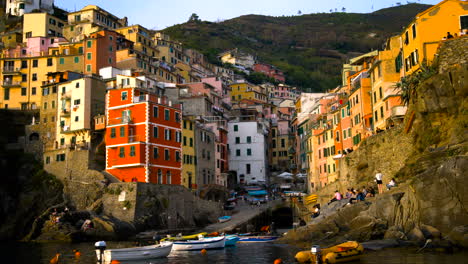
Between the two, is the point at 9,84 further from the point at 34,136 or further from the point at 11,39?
the point at 11,39

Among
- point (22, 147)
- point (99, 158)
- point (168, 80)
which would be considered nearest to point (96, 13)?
point (168, 80)

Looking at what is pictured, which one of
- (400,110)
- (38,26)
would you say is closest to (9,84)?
(38,26)

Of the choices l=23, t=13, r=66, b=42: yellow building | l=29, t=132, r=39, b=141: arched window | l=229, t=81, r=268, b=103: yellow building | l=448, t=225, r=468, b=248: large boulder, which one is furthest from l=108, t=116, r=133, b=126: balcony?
l=229, t=81, r=268, b=103: yellow building

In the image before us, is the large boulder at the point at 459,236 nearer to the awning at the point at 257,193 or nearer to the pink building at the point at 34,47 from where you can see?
the awning at the point at 257,193

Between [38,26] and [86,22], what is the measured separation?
418 inches

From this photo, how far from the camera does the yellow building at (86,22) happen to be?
118562 millimetres

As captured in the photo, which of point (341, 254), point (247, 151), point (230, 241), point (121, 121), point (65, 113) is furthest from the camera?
point (247, 151)

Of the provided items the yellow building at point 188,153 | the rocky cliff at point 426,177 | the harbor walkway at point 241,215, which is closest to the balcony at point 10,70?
the yellow building at point 188,153

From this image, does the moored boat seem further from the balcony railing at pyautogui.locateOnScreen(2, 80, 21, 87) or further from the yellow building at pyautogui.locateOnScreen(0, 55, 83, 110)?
the balcony railing at pyautogui.locateOnScreen(2, 80, 21, 87)

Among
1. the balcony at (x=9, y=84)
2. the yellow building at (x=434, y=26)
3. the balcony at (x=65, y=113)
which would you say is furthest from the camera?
the balcony at (x=9, y=84)

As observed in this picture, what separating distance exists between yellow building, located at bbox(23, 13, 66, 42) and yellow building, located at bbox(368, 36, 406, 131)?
266 ft

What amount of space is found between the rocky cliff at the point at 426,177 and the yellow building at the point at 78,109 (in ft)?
128

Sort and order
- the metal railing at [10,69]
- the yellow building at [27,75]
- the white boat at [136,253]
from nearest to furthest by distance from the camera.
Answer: the white boat at [136,253] → the yellow building at [27,75] → the metal railing at [10,69]

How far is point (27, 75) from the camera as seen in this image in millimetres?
94812
